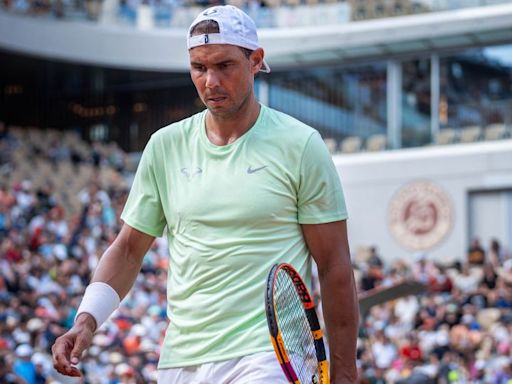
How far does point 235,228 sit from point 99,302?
542 mm

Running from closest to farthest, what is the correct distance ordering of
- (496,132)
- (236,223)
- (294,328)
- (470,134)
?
Answer: (294,328), (236,223), (496,132), (470,134)

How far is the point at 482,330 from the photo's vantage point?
20.0m

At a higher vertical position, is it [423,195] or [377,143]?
[377,143]

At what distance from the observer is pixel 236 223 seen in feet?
13.4

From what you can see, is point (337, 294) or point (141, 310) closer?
point (337, 294)

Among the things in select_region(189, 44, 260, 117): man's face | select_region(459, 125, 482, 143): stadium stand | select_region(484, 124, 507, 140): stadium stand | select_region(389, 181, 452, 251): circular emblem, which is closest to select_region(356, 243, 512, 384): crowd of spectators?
select_region(389, 181, 452, 251): circular emblem

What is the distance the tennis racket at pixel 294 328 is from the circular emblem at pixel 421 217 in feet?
85.1

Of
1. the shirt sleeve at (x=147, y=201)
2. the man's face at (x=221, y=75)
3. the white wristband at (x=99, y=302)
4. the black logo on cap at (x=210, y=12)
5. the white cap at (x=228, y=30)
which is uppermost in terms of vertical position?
the black logo on cap at (x=210, y=12)

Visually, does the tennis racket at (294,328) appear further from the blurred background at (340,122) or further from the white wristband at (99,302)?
the blurred background at (340,122)

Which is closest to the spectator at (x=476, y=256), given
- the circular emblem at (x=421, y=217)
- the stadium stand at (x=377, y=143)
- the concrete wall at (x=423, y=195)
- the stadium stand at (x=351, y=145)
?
the concrete wall at (x=423, y=195)

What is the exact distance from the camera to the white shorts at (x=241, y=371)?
3.94 meters

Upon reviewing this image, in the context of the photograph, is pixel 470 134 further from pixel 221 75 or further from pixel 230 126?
pixel 221 75

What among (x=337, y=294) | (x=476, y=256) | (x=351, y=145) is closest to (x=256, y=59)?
(x=337, y=294)

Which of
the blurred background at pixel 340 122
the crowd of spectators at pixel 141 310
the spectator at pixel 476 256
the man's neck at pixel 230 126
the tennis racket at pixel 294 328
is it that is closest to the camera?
the tennis racket at pixel 294 328
